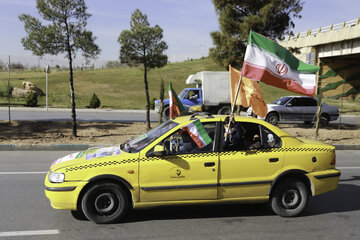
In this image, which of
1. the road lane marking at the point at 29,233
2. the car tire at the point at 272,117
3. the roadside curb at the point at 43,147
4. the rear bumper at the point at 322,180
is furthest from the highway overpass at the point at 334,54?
the road lane marking at the point at 29,233

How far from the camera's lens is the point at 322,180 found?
566 cm

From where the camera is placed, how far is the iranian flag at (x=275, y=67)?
6.95m

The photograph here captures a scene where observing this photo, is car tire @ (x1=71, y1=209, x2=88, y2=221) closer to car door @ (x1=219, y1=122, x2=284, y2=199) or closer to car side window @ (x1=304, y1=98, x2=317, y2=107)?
car door @ (x1=219, y1=122, x2=284, y2=199)

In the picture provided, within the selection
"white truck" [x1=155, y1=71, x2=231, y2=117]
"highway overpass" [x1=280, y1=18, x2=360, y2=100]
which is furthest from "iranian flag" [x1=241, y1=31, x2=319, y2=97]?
"highway overpass" [x1=280, y1=18, x2=360, y2=100]

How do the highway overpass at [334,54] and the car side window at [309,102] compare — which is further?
the highway overpass at [334,54]

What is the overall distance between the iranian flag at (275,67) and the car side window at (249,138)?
1479 mm

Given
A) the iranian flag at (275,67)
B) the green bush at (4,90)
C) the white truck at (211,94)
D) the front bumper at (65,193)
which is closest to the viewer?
the front bumper at (65,193)

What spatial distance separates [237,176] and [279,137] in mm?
950

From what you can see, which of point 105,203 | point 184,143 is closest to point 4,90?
point 105,203

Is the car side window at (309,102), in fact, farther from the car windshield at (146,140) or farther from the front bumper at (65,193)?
→ the front bumper at (65,193)

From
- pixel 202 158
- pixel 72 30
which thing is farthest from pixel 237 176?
pixel 72 30

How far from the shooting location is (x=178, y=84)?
4706 centimetres

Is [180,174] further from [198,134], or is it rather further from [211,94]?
[211,94]

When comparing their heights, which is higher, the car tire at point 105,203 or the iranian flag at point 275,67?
the iranian flag at point 275,67
